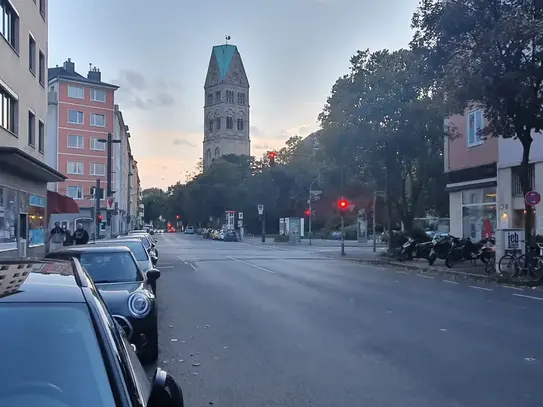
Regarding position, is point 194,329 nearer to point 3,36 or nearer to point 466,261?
point 3,36

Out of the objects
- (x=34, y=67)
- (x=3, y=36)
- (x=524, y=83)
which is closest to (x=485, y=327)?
(x=524, y=83)

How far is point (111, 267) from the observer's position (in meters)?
Answer: 9.95

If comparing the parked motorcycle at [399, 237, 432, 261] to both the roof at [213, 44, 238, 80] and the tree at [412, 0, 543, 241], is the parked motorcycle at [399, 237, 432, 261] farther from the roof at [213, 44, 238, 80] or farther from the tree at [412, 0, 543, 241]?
the roof at [213, 44, 238, 80]

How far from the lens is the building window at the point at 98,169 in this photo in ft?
243

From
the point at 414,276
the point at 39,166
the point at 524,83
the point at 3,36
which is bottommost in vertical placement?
the point at 414,276

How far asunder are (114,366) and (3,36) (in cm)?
2268

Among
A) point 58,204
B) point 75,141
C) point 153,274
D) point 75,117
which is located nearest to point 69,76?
point 75,117

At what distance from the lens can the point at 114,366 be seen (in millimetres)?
2947

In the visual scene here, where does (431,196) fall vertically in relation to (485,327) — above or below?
above

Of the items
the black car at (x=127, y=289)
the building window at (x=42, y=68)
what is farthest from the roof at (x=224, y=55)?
the black car at (x=127, y=289)

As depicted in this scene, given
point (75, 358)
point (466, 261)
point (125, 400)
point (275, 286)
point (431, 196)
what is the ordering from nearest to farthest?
point (125, 400) < point (75, 358) < point (275, 286) < point (466, 261) < point (431, 196)

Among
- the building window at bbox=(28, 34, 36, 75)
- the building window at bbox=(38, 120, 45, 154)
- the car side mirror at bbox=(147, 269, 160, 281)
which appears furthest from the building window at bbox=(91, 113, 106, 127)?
the car side mirror at bbox=(147, 269, 160, 281)

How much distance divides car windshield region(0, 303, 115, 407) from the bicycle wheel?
1931 centimetres

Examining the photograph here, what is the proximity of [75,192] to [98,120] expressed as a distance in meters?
8.36
